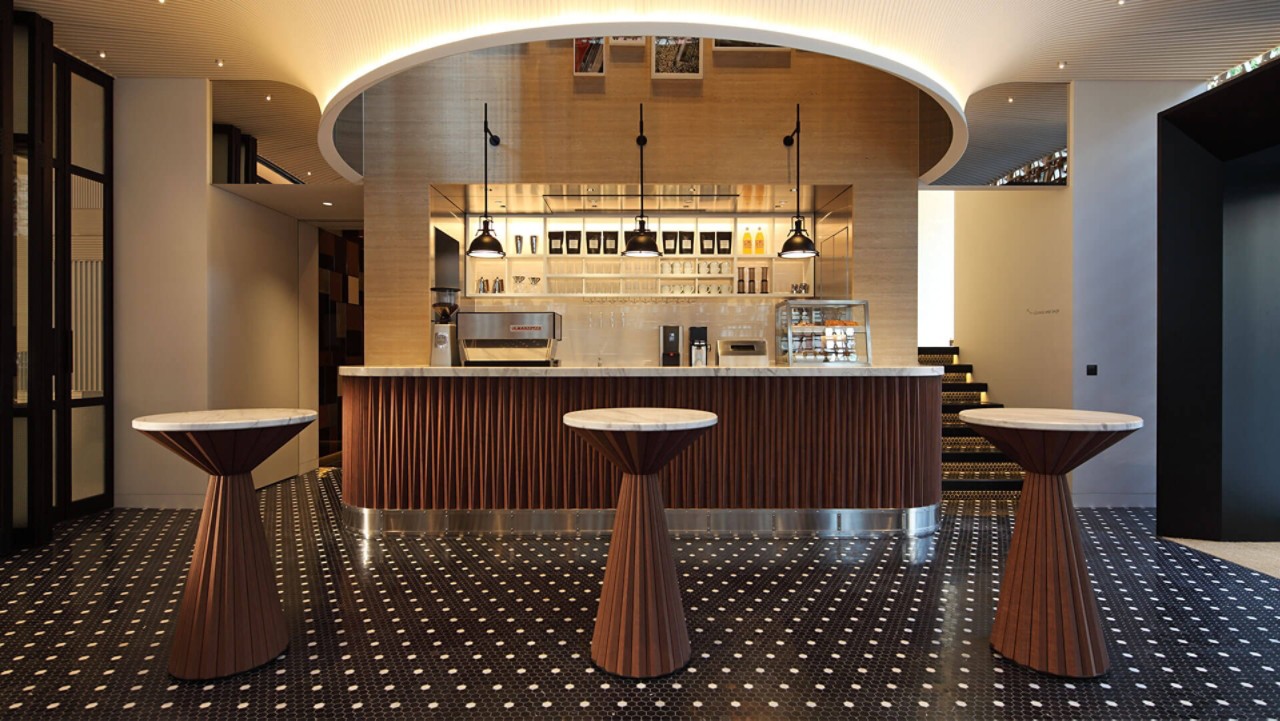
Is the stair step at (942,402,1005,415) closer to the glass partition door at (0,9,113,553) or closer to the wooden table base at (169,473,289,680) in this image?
the wooden table base at (169,473,289,680)

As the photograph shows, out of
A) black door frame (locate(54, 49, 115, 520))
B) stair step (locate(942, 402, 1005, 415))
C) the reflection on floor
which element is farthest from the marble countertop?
stair step (locate(942, 402, 1005, 415))

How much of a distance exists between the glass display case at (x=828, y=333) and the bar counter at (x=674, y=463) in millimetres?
1464

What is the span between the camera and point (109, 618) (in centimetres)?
319

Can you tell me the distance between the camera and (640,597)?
8.64ft

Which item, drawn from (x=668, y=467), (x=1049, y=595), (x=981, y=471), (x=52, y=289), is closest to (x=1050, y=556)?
(x=1049, y=595)

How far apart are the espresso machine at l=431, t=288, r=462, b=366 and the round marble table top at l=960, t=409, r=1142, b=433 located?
167 inches

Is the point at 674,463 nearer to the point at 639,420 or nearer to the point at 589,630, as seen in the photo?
the point at 589,630

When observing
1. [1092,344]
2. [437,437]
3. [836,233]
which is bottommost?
[437,437]

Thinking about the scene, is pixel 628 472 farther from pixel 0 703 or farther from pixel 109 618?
pixel 109 618

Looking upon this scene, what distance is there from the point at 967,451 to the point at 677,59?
4.71 meters

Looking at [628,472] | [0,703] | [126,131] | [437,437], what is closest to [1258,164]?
[628,472]

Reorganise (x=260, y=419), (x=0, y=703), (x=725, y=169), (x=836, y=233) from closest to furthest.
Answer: (x=0, y=703)
(x=260, y=419)
(x=725, y=169)
(x=836, y=233)

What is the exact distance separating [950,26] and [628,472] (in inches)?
134

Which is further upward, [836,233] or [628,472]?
[836,233]
